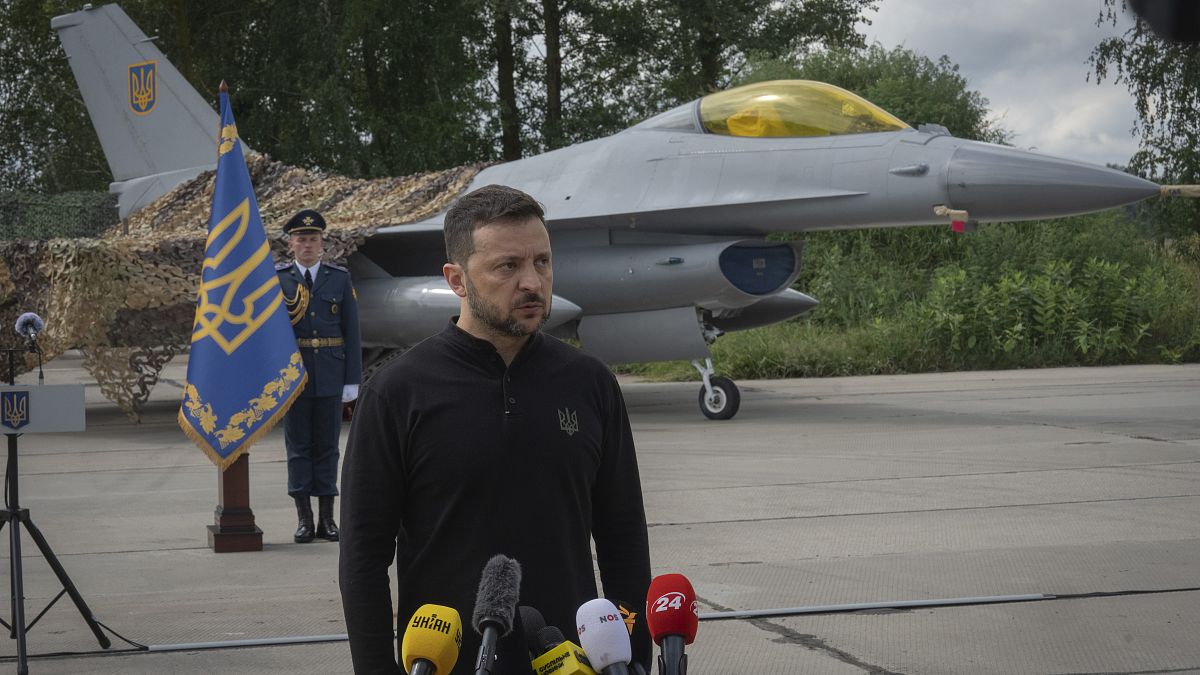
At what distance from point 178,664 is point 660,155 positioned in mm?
8491

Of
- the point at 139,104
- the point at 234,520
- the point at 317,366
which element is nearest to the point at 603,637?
the point at 234,520

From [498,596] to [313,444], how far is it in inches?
212

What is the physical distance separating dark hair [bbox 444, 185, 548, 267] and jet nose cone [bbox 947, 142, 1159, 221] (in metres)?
8.72

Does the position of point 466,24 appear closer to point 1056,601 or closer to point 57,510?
point 57,510

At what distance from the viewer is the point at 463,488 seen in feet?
7.97

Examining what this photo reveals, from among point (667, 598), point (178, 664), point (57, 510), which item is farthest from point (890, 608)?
point (57, 510)

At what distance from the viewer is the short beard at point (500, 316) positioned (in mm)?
2436

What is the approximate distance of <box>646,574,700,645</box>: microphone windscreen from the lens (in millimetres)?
1968

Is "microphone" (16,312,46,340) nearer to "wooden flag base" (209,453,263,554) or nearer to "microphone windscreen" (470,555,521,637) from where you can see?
"wooden flag base" (209,453,263,554)

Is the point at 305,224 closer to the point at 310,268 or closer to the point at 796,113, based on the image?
the point at 310,268

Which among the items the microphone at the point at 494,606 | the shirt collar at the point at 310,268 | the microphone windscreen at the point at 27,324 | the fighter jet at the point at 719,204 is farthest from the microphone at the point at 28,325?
the fighter jet at the point at 719,204

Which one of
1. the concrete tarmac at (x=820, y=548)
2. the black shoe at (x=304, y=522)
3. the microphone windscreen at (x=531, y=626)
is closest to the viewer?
the microphone windscreen at (x=531, y=626)

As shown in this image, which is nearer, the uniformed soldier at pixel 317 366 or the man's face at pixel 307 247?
the uniformed soldier at pixel 317 366

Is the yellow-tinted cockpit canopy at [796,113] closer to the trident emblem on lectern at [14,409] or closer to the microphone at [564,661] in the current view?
the trident emblem on lectern at [14,409]
